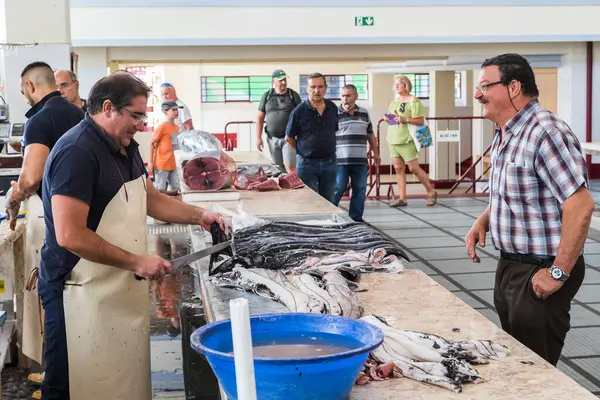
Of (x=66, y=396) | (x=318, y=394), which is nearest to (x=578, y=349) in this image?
(x=66, y=396)

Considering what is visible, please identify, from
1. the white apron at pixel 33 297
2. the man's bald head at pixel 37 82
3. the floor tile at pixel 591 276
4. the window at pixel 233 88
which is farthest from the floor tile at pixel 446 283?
the window at pixel 233 88

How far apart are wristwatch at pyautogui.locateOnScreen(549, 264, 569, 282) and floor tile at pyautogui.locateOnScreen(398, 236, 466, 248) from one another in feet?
17.5

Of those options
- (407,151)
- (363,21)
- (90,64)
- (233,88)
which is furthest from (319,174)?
(233,88)

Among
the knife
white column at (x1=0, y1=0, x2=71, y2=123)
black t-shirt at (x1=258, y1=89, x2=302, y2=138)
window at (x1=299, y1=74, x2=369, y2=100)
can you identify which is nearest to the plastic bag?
white column at (x1=0, y1=0, x2=71, y2=123)

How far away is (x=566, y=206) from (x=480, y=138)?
14372mm

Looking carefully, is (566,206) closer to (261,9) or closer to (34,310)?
(34,310)

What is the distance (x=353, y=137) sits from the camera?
31.7ft

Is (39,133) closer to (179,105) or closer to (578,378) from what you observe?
(578,378)

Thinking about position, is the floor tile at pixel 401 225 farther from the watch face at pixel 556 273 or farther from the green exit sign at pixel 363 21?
the watch face at pixel 556 273

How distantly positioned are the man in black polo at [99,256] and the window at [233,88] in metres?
17.6

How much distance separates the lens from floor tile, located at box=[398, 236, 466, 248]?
8562 millimetres

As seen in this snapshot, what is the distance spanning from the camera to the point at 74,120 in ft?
15.3

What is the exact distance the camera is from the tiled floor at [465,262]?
16.4 ft

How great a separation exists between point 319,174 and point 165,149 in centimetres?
247
